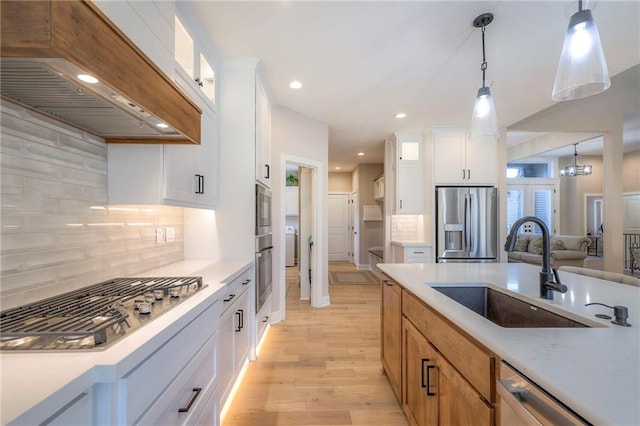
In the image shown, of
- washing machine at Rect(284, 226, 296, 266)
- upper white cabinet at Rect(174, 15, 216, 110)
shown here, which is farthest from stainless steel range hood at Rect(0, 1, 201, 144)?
washing machine at Rect(284, 226, 296, 266)

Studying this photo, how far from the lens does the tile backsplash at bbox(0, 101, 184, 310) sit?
987mm

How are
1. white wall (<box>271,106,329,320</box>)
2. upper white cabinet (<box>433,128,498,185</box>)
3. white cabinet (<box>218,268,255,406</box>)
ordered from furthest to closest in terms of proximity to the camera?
1. upper white cabinet (<box>433,128,498,185</box>)
2. white wall (<box>271,106,329,320</box>)
3. white cabinet (<box>218,268,255,406</box>)

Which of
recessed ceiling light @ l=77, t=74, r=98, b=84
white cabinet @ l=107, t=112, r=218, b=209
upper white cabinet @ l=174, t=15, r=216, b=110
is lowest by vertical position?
white cabinet @ l=107, t=112, r=218, b=209

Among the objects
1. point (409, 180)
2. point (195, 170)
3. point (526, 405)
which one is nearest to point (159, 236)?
point (195, 170)

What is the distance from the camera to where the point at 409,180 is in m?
4.40

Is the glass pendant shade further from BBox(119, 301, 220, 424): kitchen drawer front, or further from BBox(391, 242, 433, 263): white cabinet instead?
BBox(391, 242, 433, 263): white cabinet

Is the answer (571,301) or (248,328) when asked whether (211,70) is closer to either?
(248,328)

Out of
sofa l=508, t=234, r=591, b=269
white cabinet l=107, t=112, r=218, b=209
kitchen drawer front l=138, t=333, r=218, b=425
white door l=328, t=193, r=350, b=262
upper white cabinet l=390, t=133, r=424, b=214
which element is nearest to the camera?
kitchen drawer front l=138, t=333, r=218, b=425

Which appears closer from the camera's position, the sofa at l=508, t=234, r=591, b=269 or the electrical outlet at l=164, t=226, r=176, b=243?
the electrical outlet at l=164, t=226, r=176, b=243

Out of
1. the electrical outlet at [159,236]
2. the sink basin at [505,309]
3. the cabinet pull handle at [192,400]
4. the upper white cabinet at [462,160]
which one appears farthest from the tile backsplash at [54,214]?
the upper white cabinet at [462,160]

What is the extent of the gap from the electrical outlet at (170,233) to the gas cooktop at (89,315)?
662 millimetres

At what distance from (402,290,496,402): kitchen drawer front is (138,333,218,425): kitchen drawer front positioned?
104cm

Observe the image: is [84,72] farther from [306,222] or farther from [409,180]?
[409,180]

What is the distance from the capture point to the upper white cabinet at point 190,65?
169 centimetres
